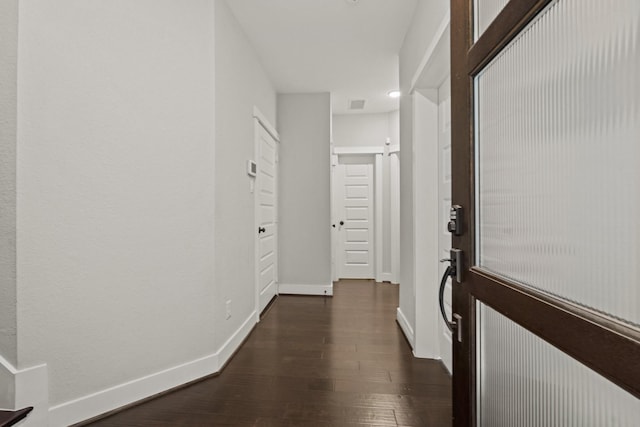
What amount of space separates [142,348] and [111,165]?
1050 mm

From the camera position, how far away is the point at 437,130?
2.37 meters

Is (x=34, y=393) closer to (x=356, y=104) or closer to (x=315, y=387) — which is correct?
(x=315, y=387)

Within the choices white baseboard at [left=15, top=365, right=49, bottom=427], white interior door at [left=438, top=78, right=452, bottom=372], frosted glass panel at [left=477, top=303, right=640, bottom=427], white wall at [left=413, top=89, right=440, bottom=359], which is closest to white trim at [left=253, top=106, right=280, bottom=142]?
white wall at [left=413, top=89, right=440, bottom=359]

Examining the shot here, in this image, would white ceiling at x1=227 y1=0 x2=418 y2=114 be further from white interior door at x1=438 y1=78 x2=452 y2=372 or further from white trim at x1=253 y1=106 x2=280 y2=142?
white interior door at x1=438 y1=78 x2=452 y2=372

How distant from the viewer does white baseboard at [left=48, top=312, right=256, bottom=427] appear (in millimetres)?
1563

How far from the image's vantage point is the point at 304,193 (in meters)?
4.28

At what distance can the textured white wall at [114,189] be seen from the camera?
1443mm

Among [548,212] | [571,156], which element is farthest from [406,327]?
[571,156]

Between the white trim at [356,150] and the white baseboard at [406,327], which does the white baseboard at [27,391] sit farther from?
the white trim at [356,150]

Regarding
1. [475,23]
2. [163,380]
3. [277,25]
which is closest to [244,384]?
[163,380]

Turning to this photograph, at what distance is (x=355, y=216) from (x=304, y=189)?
1.42 metres

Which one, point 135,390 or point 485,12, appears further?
Answer: point 135,390

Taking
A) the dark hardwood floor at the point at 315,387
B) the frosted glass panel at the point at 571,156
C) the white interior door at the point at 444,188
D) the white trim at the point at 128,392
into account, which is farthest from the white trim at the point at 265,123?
the frosted glass panel at the point at 571,156

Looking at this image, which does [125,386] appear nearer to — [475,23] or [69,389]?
[69,389]
